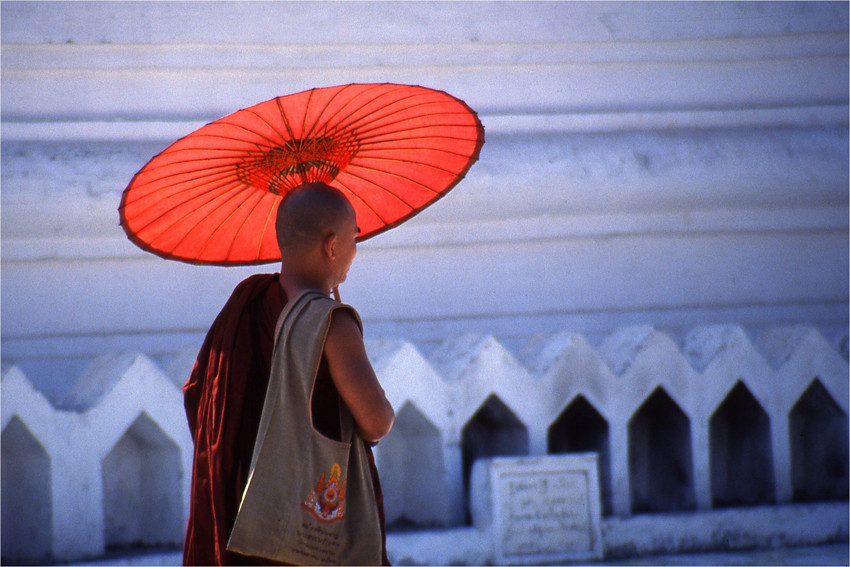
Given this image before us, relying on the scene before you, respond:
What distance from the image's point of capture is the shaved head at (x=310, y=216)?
4.23ft

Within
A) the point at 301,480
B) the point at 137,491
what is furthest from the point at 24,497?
the point at 301,480

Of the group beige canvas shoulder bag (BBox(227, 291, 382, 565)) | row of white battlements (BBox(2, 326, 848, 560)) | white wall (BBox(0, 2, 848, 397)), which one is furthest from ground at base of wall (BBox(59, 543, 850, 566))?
beige canvas shoulder bag (BBox(227, 291, 382, 565))

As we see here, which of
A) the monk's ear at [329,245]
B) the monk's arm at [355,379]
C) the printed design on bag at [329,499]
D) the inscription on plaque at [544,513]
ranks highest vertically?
the monk's ear at [329,245]

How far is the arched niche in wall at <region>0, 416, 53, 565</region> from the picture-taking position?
215 centimetres

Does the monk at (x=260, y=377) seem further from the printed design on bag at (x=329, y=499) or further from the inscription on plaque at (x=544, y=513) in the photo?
the inscription on plaque at (x=544, y=513)

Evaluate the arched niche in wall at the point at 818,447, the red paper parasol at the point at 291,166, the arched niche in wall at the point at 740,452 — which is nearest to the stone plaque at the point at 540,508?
the arched niche in wall at the point at 740,452

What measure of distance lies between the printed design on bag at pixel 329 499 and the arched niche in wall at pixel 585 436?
4.35ft

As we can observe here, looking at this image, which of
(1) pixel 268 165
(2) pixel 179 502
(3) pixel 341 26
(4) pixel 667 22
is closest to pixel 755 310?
(4) pixel 667 22

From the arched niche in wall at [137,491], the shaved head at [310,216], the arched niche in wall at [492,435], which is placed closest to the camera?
the shaved head at [310,216]

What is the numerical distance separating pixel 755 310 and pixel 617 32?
3.16ft

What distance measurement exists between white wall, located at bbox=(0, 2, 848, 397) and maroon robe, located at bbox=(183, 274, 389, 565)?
1327 mm

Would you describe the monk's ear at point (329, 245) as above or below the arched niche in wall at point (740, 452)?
above

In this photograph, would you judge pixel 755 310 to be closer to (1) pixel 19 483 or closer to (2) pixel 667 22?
(2) pixel 667 22

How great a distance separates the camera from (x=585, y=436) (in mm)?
2637
